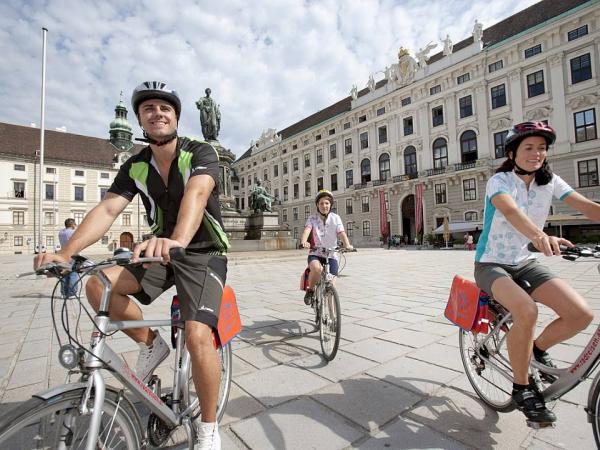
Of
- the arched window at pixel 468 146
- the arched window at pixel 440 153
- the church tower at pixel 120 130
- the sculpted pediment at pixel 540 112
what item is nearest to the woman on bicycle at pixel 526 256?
the sculpted pediment at pixel 540 112

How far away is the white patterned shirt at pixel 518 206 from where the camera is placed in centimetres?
218

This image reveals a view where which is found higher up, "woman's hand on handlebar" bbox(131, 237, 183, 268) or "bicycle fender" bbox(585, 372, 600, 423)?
"woman's hand on handlebar" bbox(131, 237, 183, 268)

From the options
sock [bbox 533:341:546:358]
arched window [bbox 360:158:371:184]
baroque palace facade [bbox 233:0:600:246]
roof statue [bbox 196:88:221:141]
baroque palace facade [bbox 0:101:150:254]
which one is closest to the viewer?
sock [bbox 533:341:546:358]

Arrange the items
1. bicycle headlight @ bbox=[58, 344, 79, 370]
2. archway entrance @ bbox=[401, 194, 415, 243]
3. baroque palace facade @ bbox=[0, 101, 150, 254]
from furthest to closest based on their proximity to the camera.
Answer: baroque palace facade @ bbox=[0, 101, 150, 254] < archway entrance @ bbox=[401, 194, 415, 243] < bicycle headlight @ bbox=[58, 344, 79, 370]

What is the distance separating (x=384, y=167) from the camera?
128 ft

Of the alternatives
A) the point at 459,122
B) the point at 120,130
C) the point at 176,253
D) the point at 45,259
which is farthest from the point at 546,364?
the point at 120,130

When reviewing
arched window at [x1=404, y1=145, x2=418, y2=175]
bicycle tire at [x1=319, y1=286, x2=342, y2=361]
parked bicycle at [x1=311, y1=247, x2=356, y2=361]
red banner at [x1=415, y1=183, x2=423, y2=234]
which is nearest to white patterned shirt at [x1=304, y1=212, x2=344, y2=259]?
parked bicycle at [x1=311, y1=247, x2=356, y2=361]

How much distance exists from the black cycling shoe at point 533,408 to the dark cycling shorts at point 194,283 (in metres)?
1.84

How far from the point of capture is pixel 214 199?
2021 mm

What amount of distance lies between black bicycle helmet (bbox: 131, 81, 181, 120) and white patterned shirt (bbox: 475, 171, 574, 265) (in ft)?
7.07

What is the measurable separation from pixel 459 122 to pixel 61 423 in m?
36.9

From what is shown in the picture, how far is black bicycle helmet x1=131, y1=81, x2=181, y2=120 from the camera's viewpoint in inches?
73.0

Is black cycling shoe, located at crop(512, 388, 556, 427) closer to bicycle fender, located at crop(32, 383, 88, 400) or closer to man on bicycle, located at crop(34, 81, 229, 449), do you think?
man on bicycle, located at crop(34, 81, 229, 449)

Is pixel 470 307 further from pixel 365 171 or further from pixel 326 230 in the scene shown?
pixel 365 171
